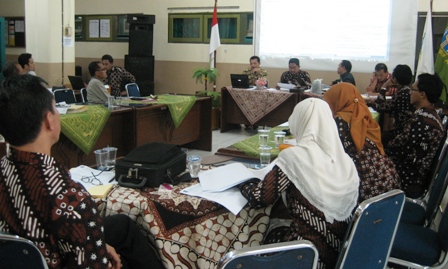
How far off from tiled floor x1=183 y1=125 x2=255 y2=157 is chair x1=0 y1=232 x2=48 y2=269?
4.53 meters

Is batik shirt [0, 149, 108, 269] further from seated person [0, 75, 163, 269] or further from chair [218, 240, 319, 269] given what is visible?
chair [218, 240, 319, 269]

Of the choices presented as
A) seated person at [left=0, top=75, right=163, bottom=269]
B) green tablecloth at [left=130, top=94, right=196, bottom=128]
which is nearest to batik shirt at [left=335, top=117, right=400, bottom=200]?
seated person at [left=0, top=75, right=163, bottom=269]

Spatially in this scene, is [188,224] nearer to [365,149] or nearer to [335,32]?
[365,149]

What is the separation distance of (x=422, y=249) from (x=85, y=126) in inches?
116

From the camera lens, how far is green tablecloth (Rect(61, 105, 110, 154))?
3.97 m

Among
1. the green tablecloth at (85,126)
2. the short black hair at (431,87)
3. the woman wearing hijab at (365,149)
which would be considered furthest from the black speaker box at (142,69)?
the woman wearing hijab at (365,149)

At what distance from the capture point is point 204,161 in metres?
2.57

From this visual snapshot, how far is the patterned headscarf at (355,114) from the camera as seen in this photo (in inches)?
97.4

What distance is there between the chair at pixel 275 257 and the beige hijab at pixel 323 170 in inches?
16.4

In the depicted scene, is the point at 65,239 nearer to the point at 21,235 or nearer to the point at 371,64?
the point at 21,235

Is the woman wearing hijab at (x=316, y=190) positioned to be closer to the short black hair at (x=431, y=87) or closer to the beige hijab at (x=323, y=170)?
the beige hijab at (x=323, y=170)

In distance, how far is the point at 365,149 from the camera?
244 cm

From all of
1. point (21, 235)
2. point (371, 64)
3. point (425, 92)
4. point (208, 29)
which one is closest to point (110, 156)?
point (21, 235)

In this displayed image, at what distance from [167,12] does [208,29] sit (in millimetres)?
993
